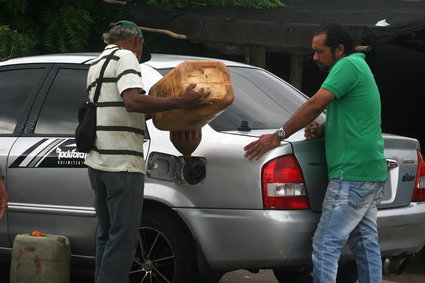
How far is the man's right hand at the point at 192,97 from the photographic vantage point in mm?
4973

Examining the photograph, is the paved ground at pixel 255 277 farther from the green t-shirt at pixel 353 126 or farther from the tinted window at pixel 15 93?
the green t-shirt at pixel 353 126

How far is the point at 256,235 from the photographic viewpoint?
541 centimetres

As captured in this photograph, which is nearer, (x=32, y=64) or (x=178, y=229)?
(x=178, y=229)

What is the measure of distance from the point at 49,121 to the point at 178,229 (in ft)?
4.20

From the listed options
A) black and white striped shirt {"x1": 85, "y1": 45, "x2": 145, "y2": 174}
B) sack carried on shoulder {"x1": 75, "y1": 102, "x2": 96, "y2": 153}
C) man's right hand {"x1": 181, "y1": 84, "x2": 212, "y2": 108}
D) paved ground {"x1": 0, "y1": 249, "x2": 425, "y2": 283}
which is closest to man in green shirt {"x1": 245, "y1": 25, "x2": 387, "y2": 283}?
man's right hand {"x1": 181, "y1": 84, "x2": 212, "y2": 108}

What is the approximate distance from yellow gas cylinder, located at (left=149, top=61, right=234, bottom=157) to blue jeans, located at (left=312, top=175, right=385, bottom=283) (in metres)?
0.84

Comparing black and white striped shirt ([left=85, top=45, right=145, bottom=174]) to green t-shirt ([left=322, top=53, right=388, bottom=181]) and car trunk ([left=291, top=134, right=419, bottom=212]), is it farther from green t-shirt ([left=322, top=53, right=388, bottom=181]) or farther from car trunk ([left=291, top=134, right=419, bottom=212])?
green t-shirt ([left=322, top=53, right=388, bottom=181])

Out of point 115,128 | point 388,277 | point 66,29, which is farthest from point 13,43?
point 115,128

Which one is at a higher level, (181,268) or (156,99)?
(156,99)

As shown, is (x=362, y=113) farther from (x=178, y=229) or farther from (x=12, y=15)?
(x=12, y=15)

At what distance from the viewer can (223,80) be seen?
5.18 m

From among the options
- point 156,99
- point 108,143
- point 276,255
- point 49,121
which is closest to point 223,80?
point 156,99

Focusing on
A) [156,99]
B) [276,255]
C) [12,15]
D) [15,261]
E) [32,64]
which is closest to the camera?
[156,99]

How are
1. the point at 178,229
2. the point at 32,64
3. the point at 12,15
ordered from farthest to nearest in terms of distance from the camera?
the point at 12,15 < the point at 32,64 < the point at 178,229
